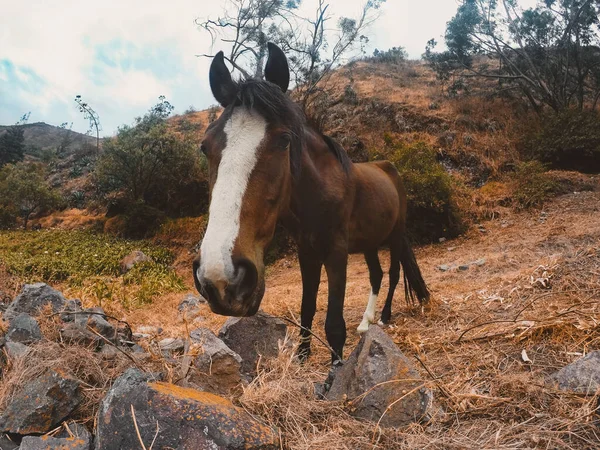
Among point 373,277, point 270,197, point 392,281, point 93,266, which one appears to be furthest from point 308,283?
point 93,266

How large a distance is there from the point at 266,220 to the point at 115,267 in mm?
9783

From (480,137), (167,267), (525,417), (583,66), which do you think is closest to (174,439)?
(525,417)

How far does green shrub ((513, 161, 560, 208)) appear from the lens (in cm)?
998

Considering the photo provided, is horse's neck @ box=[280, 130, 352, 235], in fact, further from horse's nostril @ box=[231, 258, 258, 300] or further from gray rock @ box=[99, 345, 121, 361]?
gray rock @ box=[99, 345, 121, 361]

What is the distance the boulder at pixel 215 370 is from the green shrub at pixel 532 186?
10.2m

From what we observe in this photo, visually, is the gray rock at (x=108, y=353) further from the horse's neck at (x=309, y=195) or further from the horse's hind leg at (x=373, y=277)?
the horse's hind leg at (x=373, y=277)

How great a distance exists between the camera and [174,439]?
1147 millimetres

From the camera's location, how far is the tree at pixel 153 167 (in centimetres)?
1564

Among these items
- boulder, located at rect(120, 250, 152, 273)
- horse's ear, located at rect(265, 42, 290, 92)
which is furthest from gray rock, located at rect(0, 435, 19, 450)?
boulder, located at rect(120, 250, 152, 273)

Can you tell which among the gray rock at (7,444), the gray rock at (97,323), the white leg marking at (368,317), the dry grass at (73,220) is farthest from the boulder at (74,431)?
the dry grass at (73,220)

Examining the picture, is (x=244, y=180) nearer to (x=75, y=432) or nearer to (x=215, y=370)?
(x=215, y=370)

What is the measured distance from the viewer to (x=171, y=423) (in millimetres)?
1169

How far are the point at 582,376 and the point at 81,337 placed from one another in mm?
2599

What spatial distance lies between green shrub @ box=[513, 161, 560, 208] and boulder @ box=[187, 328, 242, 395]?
1020cm
